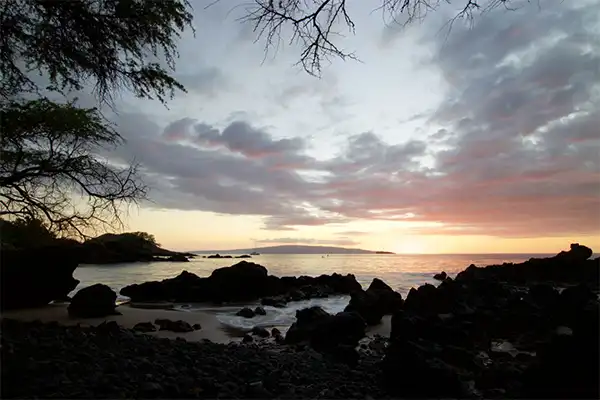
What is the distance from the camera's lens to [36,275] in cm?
1538

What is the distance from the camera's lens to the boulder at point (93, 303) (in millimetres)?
13343

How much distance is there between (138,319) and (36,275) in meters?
5.17

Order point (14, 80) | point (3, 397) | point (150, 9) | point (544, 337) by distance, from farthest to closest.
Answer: point (544, 337) < point (14, 80) < point (150, 9) < point (3, 397)

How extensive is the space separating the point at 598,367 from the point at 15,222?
36.8 feet

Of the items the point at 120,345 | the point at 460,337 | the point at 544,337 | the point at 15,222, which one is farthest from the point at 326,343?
the point at 15,222

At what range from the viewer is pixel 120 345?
6125 mm

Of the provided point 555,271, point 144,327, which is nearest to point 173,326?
point 144,327

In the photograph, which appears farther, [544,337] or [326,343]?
[544,337]

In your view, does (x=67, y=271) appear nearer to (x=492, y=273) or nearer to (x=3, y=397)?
(x=3, y=397)

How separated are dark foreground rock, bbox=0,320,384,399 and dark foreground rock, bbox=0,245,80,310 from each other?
405 inches

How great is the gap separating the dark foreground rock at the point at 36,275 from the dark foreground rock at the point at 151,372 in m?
10.3

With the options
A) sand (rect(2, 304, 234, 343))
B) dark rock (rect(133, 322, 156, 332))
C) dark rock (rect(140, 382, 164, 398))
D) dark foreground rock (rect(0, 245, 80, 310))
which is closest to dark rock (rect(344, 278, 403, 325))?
sand (rect(2, 304, 234, 343))

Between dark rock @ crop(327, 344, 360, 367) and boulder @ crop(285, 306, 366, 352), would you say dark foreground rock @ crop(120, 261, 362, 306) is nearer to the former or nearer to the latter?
boulder @ crop(285, 306, 366, 352)

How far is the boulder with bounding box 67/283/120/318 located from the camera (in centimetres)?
1334
